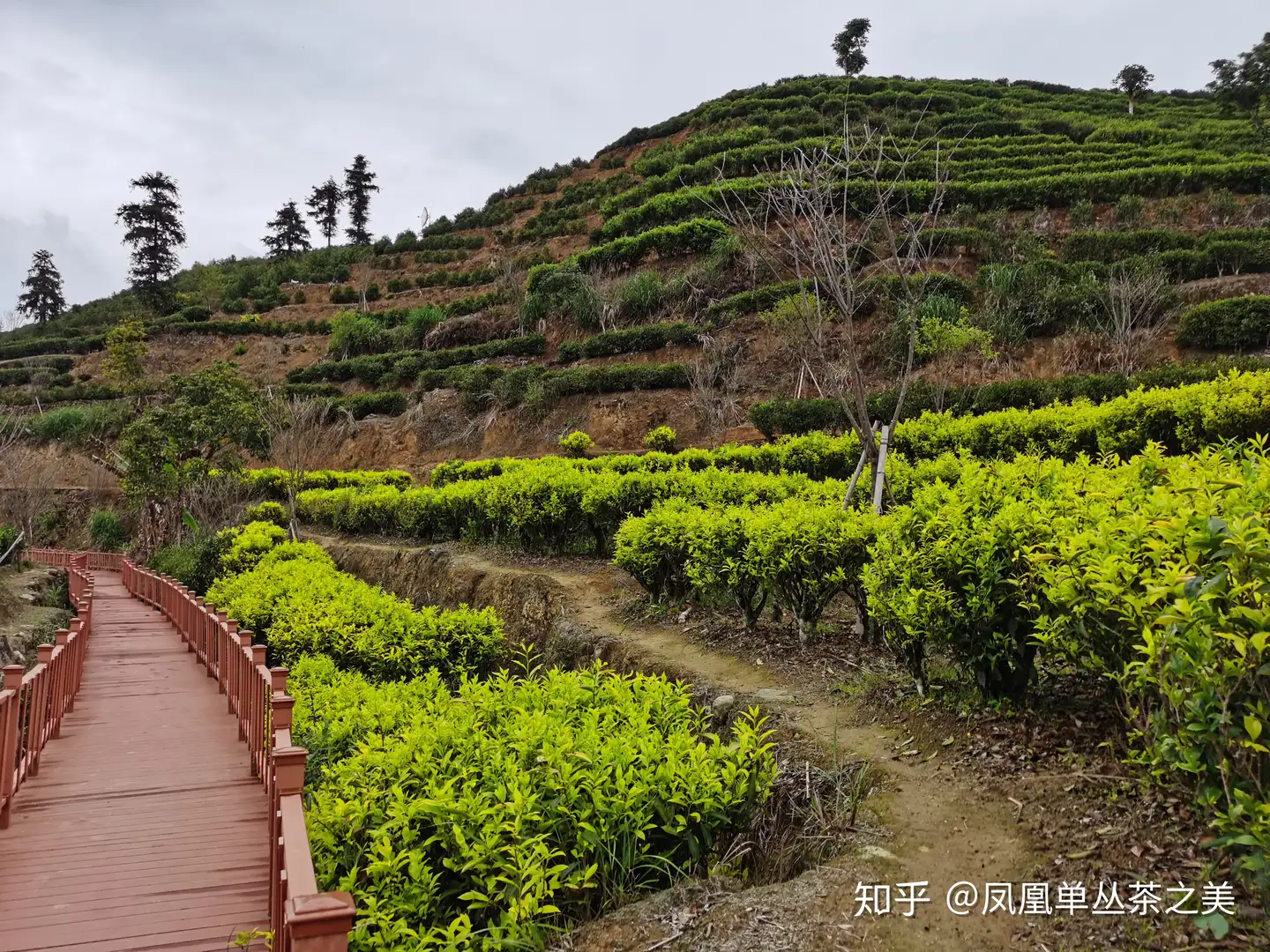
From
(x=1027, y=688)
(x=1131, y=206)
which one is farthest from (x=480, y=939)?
(x=1131, y=206)

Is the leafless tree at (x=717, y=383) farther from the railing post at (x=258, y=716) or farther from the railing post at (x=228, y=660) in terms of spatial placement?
the railing post at (x=258, y=716)

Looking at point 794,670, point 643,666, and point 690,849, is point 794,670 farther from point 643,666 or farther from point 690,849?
point 690,849

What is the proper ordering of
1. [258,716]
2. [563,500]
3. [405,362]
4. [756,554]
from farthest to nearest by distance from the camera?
[405,362]
[563,500]
[756,554]
[258,716]

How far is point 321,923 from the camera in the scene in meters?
2.11

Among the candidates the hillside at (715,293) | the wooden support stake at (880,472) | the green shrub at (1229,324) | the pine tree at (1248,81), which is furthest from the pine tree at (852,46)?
the wooden support stake at (880,472)

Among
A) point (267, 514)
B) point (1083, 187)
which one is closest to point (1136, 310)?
point (1083, 187)

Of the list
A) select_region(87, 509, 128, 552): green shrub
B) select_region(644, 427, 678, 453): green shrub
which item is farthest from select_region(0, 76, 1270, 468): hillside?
select_region(87, 509, 128, 552): green shrub

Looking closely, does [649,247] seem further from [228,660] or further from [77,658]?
[228,660]

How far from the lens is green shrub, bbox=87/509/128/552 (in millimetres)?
28812

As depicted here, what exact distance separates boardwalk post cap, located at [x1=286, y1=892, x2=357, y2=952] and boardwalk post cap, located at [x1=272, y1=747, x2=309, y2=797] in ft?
4.09

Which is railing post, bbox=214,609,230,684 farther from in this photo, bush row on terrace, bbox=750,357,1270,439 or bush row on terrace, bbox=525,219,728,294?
bush row on terrace, bbox=525,219,728,294

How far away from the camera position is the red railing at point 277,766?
2.11 m

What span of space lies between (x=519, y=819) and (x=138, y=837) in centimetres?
335

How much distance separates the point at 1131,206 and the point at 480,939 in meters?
32.5
